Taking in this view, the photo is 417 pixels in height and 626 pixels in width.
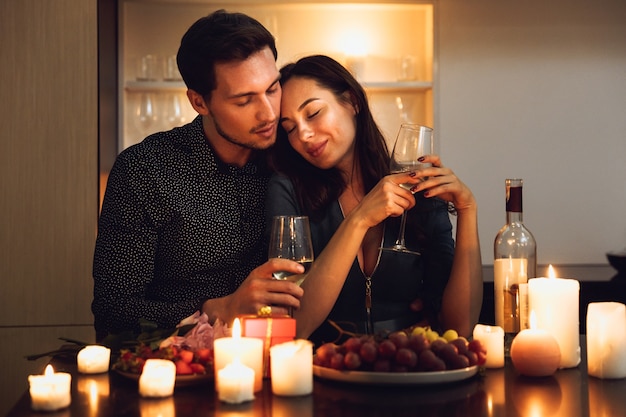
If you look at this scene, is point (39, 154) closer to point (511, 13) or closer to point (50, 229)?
point (50, 229)

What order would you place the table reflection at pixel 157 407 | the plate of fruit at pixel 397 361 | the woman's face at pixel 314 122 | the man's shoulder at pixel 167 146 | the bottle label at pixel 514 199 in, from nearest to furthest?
the table reflection at pixel 157 407, the plate of fruit at pixel 397 361, the bottle label at pixel 514 199, the woman's face at pixel 314 122, the man's shoulder at pixel 167 146

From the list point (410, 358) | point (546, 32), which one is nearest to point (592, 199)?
point (546, 32)

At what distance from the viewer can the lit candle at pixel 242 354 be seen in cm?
121

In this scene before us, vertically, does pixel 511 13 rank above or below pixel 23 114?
above

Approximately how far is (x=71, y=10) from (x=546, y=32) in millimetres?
2006

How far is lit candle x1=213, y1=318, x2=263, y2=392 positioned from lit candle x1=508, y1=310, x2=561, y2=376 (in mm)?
393

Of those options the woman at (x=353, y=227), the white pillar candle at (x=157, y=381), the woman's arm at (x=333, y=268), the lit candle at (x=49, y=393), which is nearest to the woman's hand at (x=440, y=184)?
the woman at (x=353, y=227)

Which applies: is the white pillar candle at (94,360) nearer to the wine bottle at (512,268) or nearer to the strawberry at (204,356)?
the strawberry at (204,356)

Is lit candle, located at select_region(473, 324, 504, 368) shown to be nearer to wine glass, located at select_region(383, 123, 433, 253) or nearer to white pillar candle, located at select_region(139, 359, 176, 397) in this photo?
wine glass, located at select_region(383, 123, 433, 253)

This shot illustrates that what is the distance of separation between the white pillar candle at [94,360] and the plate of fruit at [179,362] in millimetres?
31

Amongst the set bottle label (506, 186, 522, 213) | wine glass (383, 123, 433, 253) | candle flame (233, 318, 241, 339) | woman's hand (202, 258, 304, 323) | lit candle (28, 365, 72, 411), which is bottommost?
lit candle (28, 365, 72, 411)

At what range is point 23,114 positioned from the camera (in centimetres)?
306

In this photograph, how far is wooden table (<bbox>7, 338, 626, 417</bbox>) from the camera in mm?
1094

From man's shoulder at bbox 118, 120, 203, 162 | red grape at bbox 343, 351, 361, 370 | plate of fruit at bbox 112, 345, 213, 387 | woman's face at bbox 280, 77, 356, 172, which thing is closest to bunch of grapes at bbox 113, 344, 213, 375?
plate of fruit at bbox 112, 345, 213, 387
